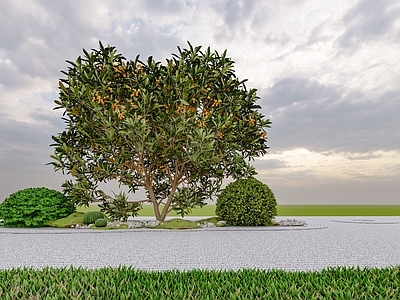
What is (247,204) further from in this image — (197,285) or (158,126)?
(197,285)

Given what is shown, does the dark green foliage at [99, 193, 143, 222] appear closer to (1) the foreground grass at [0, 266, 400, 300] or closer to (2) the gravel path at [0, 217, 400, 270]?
(2) the gravel path at [0, 217, 400, 270]

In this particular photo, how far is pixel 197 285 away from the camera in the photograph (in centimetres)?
369

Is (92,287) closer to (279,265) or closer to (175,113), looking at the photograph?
(279,265)

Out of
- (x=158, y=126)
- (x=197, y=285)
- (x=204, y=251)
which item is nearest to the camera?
(x=197, y=285)

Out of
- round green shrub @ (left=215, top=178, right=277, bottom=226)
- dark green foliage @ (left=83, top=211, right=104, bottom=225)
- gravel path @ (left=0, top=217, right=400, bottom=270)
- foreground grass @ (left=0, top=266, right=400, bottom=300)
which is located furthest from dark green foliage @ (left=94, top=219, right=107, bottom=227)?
foreground grass @ (left=0, top=266, right=400, bottom=300)

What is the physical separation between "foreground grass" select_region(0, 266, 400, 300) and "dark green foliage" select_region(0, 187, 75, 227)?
8800mm

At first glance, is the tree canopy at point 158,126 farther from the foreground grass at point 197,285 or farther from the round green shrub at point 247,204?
the foreground grass at point 197,285

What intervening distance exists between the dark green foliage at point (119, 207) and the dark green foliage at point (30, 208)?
145 centimetres

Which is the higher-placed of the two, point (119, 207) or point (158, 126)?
point (158, 126)

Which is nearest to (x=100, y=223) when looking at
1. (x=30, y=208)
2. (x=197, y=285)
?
(x=30, y=208)

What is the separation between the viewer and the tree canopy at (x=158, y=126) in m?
11.4

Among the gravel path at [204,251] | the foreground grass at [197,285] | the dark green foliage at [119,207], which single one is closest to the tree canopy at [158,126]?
the dark green foliage at [119,207]

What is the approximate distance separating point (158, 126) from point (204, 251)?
5.47 meters

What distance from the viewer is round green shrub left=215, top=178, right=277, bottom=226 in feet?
39.6
